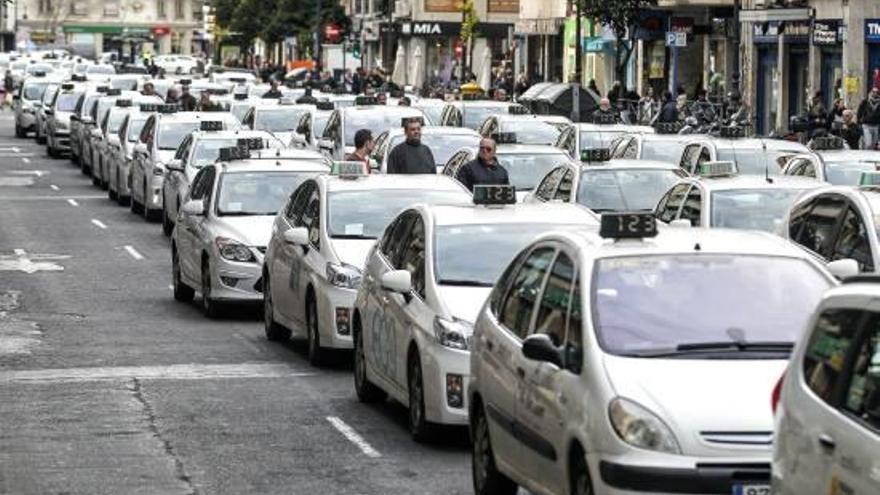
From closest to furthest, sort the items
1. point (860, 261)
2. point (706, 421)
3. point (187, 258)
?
point (706, 421)
point (860, 261)
point (187, 258)

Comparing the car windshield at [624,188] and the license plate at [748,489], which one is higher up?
the license plate at [748,489]

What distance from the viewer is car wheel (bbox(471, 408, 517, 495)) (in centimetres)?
1240

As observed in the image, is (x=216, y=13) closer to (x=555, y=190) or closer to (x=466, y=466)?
(x=555, y=190)

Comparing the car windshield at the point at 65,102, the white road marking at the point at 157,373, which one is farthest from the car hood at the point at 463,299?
the car windshield at the point at 65,102

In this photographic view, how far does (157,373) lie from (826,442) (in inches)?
422

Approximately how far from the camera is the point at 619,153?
103 ft

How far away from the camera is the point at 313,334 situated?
18.9 meters

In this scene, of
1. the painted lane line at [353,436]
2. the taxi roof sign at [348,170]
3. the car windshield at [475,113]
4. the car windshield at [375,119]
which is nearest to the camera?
the painted lane line at [353,436]

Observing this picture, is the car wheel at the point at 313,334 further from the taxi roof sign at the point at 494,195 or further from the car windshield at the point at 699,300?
the car windshield at the point at 699,300

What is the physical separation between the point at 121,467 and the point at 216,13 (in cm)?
12692

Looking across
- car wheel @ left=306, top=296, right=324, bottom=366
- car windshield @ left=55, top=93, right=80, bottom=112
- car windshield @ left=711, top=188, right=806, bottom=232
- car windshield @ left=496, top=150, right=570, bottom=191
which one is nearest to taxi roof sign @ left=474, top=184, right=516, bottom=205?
car wheel @ left=306, top=296, right=324, bottom=366

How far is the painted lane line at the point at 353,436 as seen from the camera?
1470cm

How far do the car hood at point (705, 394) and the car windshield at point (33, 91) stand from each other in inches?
2361

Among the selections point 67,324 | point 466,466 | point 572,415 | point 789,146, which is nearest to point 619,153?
point 789,146
